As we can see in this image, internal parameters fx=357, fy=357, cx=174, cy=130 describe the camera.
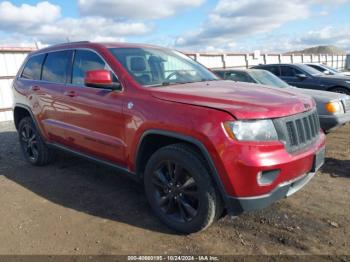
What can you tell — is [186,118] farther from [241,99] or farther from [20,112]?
[20,112]

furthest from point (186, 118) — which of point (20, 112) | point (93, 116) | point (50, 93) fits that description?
point (20, 112)

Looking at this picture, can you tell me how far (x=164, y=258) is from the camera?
315cm

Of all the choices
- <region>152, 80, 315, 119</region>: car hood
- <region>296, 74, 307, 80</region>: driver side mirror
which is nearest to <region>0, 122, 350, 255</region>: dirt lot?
<region>152, 80, 315, 119</region>: car hood

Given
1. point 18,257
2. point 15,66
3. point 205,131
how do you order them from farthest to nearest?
point 15,66, point 18,257, point 205,131

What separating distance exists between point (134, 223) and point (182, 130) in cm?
127

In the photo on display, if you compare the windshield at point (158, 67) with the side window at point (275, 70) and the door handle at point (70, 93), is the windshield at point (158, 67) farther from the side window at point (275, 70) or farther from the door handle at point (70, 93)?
the side window at point (275, 70)

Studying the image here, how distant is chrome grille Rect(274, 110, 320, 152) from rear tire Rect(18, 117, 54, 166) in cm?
403

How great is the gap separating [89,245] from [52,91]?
2498 millimetres

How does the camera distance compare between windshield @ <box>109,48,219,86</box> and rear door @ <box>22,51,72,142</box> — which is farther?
rear door @ <box>22,51,72,142</box>

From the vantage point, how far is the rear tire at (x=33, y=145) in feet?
19.2

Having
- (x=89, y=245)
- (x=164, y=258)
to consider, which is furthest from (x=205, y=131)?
(x=89, y=245)

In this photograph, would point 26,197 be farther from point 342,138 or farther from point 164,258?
point 342,138

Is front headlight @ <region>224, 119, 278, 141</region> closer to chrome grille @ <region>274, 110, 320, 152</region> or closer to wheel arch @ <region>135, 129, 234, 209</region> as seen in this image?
chrome grille @ <region>274, 110, 320, 152</region>

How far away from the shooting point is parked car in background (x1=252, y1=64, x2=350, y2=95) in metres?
10.5
